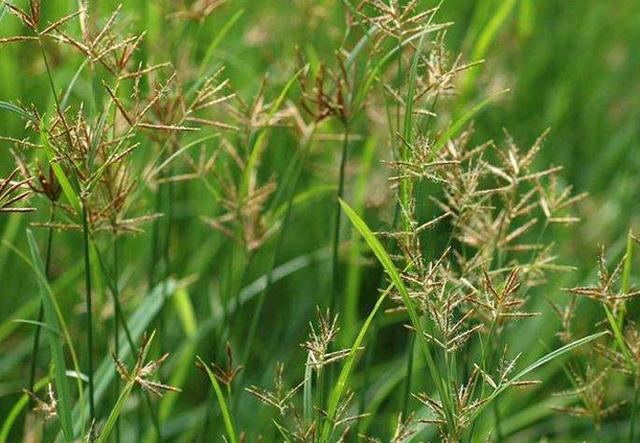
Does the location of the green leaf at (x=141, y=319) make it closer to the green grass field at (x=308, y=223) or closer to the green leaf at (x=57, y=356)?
the green grass field at (x=308, y=223)

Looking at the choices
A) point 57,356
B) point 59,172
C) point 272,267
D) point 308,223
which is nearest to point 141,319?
point 272,267

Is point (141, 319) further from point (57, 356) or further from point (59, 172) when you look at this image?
point (59, 172)

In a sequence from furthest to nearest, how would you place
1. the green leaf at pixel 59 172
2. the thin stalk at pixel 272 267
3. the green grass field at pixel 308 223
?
1. the thin stalk at pixel 272 267
2. the green grass field at pixel 308 223
3. the green leaf at pixel 59 172

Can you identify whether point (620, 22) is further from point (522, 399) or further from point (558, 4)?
point (522, 399)

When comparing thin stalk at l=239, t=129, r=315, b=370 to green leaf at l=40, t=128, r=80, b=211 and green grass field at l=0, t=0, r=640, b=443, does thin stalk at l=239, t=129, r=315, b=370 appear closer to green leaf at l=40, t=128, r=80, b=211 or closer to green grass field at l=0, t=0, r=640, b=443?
green grass field at l=0, t=0, r=640, b=443

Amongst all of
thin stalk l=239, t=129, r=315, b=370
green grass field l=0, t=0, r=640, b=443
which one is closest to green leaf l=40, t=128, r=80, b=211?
green grass field l=0, t=0, r=640, b=443

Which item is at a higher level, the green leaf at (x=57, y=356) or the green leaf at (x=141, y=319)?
the green leaf at (x=57, y=356)

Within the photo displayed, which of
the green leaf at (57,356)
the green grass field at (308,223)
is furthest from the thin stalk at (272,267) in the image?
the green leaf at (57,356)
